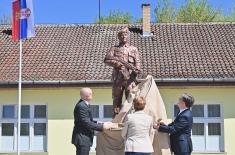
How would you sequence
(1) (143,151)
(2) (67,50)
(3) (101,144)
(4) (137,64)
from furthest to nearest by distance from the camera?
1. (2) (67,50)
2. (4) (137,64)
3. (3) (101,144)
4. (1) (143,151)

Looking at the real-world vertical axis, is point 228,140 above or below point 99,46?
below

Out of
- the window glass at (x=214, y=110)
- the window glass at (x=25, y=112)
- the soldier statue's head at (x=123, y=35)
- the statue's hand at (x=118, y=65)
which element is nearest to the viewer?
the statue's hand at (x=118, y=65)

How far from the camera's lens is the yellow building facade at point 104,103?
824 inches

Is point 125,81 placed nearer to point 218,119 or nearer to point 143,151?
point 143,151

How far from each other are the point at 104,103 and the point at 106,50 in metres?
3.52

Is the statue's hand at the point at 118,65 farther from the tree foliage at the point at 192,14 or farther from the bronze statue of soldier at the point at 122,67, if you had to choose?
the tree foliage at the point at 192,14

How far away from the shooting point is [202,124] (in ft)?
70.9

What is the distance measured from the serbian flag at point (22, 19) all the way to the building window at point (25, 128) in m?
5.40

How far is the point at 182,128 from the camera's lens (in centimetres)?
852

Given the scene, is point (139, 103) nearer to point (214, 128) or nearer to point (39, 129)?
point (214, 128)

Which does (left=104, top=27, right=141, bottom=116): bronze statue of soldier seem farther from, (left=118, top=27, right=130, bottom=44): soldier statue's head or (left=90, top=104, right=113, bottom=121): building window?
(left=90, top=104, right=113, bottom=121): building window

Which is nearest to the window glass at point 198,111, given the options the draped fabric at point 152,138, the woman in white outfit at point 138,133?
the draped fabric at point 152,138

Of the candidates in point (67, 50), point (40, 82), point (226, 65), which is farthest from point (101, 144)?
point (67, 50)

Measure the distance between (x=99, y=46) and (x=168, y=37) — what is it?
320 centimetres
